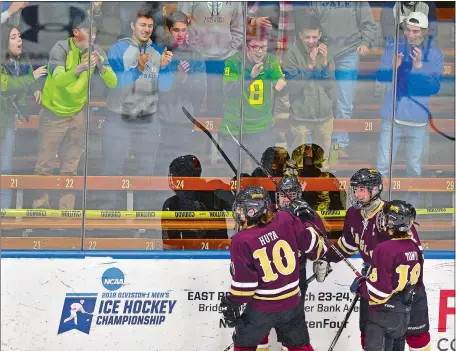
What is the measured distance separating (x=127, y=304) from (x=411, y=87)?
2.24 metres

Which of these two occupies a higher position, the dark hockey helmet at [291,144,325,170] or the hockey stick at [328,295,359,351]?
the dark hockey helmet at [291,144,325,170]

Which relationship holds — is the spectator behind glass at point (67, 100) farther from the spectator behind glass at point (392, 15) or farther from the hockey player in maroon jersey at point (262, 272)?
the spectator behind glass at point (392, 15)

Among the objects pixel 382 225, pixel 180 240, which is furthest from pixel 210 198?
pixel 382 225

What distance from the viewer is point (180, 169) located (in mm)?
5910

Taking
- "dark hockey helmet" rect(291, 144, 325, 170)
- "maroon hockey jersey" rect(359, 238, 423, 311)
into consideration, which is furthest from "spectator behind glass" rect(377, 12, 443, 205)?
"maroon hockey jersey" rect(359, 238, 423, 311)

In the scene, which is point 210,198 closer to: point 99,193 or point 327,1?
point 99,193

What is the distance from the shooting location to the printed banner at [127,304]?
18.7 ft

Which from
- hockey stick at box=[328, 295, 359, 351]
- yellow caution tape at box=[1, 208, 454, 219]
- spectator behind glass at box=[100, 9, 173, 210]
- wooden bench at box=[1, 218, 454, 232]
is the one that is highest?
spectator behind glass at box=[100, 9, 173, 210]

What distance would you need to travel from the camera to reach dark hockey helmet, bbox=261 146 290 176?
235 inches

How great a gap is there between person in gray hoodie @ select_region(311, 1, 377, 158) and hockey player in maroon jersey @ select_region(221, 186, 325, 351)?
107 cm

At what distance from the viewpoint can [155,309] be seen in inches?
229

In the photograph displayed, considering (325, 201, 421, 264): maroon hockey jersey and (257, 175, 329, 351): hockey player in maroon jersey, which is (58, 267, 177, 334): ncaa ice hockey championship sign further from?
(325, 201, 421, 264): maroon hockey jersey

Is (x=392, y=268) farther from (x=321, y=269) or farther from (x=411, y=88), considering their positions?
(x=411, y=88)

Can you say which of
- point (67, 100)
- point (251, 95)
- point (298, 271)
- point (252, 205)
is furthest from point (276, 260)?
point (67, 100)
